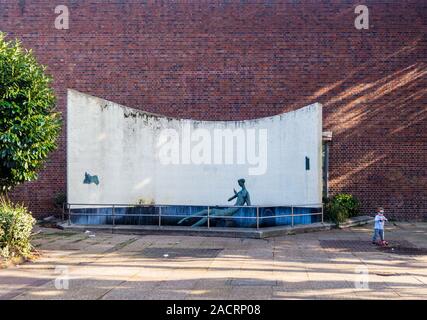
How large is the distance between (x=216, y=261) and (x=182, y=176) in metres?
7.70

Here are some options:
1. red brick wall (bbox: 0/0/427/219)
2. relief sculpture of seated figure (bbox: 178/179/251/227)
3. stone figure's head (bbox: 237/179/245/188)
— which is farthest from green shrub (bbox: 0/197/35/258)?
red brick wall (bbox: 0/0/427/219)

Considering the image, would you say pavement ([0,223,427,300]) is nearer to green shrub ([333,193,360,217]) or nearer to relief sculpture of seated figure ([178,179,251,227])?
relief sculpture of seated figure ([178,179,251,227])

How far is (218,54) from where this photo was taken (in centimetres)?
2269

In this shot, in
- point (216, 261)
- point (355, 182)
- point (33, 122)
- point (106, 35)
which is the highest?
point (106, 35)

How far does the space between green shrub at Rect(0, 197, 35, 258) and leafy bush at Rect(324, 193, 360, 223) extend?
1151 cm

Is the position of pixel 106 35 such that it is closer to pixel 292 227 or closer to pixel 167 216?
pixel 167 216

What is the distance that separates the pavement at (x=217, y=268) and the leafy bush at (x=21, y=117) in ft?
7.71

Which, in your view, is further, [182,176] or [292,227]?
[182,176]

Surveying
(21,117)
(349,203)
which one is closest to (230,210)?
(349,203)

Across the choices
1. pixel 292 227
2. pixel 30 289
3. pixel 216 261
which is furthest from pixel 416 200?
pixel 30 289

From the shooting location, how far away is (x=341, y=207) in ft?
66.2

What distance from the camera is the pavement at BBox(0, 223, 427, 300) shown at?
8734 millimetres

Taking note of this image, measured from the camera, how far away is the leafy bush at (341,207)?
19.8 m

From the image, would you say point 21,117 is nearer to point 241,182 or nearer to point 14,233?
point 14,233
